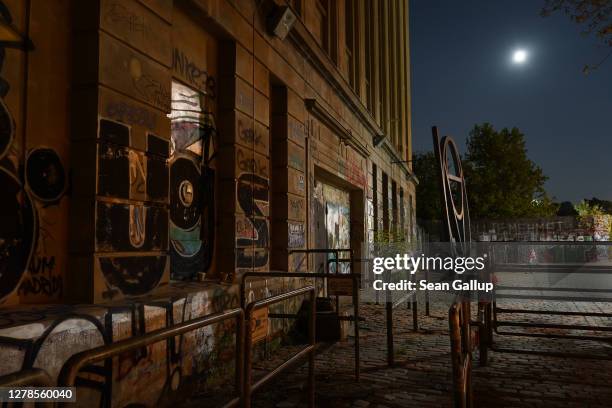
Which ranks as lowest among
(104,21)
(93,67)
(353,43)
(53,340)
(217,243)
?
(53,340)

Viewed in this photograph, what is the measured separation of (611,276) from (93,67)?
1948 centimetres

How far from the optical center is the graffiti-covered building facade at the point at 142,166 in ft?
11.4

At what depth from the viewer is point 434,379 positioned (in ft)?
16.8

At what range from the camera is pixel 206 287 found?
5082 millimetres

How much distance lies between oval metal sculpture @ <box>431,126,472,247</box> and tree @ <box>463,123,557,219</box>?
35019 mm

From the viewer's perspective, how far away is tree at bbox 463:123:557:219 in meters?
36.8

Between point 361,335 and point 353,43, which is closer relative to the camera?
point 361,335

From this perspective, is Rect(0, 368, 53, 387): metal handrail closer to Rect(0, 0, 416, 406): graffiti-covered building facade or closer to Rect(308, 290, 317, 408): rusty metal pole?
Rect(0, 0, 416, 406): graffiti-covered building facade

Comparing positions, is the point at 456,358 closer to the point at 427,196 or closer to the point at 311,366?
the point at 311,366

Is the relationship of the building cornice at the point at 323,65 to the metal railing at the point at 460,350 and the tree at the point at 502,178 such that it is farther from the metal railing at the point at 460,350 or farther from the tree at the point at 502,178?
the tree at the point at 502,178

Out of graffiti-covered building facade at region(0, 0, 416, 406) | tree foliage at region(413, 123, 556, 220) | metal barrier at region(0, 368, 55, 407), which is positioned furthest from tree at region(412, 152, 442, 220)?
metal barrier at region(0, 368, 55, 407)

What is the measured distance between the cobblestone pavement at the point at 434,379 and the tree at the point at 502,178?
31824 mm

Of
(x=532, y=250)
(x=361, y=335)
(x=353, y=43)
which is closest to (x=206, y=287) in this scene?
(x=361, y=335)

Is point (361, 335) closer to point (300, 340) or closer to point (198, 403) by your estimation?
point (300, 340)
